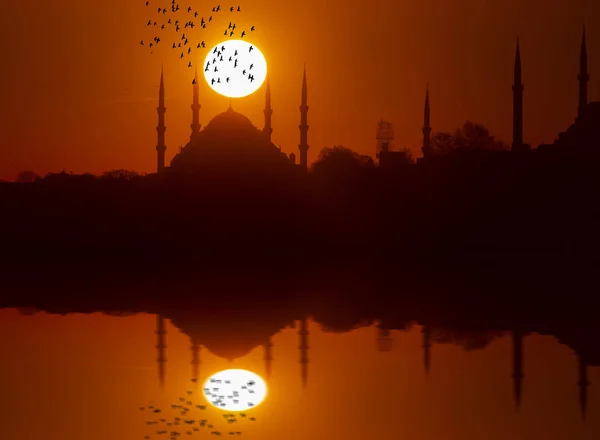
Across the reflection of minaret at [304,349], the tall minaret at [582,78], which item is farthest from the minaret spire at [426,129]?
the reflection of minaret at [304,349]

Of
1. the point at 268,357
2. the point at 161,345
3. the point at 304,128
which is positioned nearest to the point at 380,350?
the point at 268,357

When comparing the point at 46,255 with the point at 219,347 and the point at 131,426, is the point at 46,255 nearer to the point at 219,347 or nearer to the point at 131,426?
the point at 219,347

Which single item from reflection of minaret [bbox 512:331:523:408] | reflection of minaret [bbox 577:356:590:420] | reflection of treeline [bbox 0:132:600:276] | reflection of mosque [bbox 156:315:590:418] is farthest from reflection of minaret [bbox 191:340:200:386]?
reflection of treeline [bbox 0:132:600:276]

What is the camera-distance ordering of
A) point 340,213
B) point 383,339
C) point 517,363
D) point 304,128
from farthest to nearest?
point 304,128, point 340,213, point 383,339, point 517,363

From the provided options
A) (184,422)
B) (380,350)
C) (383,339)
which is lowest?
(184,422)

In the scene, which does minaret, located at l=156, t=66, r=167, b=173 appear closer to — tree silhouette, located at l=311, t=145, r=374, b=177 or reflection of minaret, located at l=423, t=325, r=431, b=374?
tree silhouette, located at l=311, t=145, r=374, b=177

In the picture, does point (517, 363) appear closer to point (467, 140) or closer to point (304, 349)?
point (304, 349)

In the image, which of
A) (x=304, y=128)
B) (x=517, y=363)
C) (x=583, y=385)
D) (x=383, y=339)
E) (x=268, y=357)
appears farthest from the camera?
(x=304, y=128)
